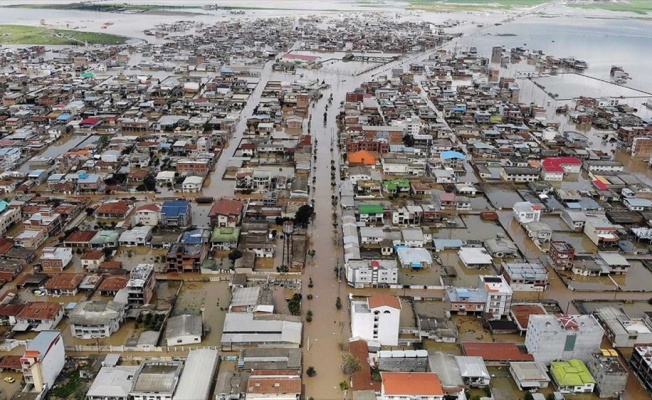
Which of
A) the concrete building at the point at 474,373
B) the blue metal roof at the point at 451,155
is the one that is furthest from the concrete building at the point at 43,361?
the blue metal roof at the point at 451,155

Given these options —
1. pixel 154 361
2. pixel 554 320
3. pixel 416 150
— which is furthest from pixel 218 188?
pixel 554 320

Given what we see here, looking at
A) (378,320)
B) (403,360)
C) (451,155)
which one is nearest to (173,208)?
(378,320)

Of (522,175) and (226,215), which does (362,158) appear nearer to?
(522,175)

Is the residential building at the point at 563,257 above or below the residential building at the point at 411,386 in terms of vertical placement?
below

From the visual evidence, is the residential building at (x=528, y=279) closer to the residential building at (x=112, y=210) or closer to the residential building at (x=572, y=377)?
the residential building at (x=572, y=377)

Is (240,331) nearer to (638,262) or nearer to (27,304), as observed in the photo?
(27,304)

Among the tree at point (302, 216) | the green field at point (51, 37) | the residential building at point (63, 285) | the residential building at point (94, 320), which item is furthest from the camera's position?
the green field at point (51, 37)
